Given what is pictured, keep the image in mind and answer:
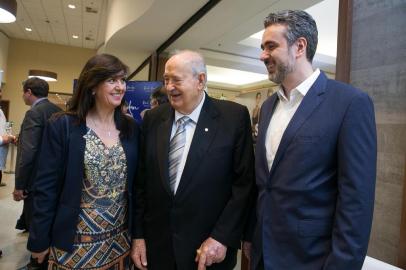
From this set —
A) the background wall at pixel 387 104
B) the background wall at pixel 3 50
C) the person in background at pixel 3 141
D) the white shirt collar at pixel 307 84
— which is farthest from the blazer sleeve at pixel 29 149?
the background wall at pixel 3 50

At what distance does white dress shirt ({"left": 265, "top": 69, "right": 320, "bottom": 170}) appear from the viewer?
1288mm

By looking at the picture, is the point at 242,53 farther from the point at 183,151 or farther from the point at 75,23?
the point at 75,23

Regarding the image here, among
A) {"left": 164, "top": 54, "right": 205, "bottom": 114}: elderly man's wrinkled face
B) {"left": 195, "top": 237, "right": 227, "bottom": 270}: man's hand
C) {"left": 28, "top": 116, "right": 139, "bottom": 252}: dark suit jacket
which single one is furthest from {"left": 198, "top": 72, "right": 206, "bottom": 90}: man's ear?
{"left": 195, "top": 237, "right": 227, "bottom": 270}: man's hand

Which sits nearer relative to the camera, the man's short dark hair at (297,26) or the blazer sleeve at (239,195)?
the man's short dark hair at (297,26)

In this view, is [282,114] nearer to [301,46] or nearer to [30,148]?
[301,46]

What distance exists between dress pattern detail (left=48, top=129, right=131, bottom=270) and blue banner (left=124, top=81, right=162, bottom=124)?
3673 millimetres

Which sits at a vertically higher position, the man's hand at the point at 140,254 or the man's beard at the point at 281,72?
the man's beard at the point at 281,72

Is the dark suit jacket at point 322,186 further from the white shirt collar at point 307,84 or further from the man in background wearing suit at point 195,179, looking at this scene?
the man in background wearing suit at point 195,179

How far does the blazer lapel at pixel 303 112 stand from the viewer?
120cm

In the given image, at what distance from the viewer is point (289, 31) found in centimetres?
127

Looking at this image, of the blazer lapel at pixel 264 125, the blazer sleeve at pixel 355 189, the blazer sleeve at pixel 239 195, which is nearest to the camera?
the blazer sleeve at pixel 355 189

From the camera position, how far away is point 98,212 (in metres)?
1.57

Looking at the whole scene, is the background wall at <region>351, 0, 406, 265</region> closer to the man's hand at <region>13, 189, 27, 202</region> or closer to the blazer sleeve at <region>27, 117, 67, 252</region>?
the blazer sleeve at <region>27, 117, 67, 252</region>

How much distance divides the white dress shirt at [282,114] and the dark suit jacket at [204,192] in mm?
188
